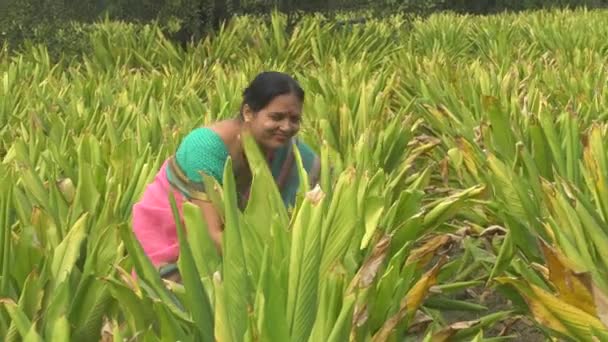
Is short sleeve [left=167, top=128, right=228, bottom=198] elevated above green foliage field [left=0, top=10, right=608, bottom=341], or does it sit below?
above

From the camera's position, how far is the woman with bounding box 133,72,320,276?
3176 millimetres

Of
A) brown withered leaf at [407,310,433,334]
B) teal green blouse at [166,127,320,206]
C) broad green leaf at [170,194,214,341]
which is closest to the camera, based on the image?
broad green leaf at [170,194,214,341]

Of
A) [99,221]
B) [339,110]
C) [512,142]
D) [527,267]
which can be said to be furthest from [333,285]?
[339,110]

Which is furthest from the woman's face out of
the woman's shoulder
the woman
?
the woman's shoulder

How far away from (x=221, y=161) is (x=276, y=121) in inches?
8.7

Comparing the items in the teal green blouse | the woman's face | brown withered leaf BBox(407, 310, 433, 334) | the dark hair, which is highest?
the dark hair

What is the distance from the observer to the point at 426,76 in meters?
7.05

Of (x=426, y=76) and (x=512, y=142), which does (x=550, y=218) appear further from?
(x=426, y=76)

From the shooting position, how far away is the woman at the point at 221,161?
125 inches

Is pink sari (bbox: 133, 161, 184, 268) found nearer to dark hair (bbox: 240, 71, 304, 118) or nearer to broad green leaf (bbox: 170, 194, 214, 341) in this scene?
dark hair (bbox: 240, 71, 304, 118)

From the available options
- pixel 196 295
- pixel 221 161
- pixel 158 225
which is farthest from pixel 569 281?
pixel 158 225

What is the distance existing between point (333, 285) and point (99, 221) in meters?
1.19

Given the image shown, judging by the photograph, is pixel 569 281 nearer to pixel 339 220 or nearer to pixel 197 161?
pixel 339 220

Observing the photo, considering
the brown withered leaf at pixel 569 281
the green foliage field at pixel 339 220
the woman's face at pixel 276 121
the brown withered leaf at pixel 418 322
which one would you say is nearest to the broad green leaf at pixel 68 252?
the green foliage field at pixel 339 220
